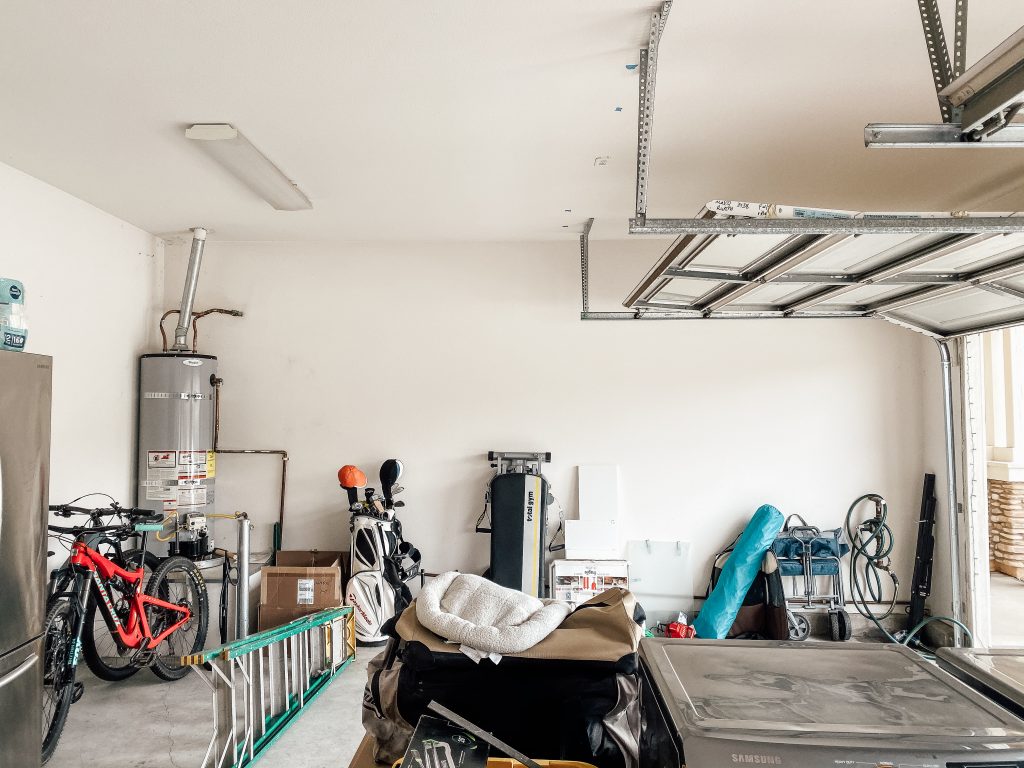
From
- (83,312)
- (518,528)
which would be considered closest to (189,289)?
(83,312)

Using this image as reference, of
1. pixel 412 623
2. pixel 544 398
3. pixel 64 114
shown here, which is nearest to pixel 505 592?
pixel 412 623

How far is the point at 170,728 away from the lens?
3.38 m

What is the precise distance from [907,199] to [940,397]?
5.31 feet

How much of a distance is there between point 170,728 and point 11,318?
223 cm

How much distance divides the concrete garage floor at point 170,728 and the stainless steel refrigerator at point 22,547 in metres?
0.64

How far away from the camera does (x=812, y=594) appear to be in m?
4.86

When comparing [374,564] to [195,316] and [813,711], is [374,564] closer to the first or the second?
[195,316]

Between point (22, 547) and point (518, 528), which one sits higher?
point (22, 547)

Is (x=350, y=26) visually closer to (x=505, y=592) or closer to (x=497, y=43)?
(x=497, y=43)

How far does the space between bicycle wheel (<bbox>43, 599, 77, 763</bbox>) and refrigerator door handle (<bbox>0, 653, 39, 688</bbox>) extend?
0.62 meters

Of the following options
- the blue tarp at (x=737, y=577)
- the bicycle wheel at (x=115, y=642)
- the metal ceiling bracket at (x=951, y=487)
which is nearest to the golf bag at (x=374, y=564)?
the bicycle wheel at (x=115, y=642)

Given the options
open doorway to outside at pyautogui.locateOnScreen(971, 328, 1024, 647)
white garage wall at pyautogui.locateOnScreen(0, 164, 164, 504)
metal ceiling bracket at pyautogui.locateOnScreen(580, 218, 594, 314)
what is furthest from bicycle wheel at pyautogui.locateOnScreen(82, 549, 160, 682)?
open doorway to outside at pyautogui.locateOnScreen(971, 328, 1024, 647)

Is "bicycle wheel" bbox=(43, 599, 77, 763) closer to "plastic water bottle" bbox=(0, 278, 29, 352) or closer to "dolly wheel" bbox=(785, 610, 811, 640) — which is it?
"plastic water bottle" bbox=(0, 278, 29, 352)

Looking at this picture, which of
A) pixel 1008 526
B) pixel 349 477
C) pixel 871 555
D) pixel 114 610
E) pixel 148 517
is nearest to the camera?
pixel 114 610
